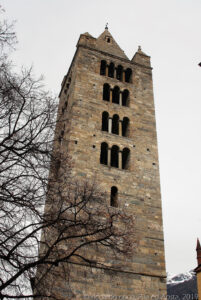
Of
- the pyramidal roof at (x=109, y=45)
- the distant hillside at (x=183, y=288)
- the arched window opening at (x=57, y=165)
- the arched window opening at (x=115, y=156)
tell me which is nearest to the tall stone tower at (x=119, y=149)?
the arched window opening at (x=115, y=156)

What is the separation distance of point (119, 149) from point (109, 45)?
1145 cm

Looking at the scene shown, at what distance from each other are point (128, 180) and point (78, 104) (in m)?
5.49

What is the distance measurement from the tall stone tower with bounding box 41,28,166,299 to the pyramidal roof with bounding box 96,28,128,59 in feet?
0.55

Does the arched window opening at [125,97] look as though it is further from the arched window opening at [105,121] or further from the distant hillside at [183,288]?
→ the distant hillside at [183,288]

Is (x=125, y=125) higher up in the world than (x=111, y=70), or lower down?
lower down

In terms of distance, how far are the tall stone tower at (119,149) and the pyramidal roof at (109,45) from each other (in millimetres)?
167

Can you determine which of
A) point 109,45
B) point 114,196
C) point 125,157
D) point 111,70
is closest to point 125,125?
point 125,157

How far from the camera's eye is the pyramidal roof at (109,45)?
26.9 meters

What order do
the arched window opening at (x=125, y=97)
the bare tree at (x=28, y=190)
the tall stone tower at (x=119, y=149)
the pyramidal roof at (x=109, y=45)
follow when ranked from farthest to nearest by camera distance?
the pyramidal roof at (x=109, y=45) < the arched window opening at (x=125, y=97) < the tall stone tower at (x=119, y=149) < the bare tree at (x=28, y=190)

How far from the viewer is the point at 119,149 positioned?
65.1 feet

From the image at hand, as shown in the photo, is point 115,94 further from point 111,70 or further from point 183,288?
point 183,288

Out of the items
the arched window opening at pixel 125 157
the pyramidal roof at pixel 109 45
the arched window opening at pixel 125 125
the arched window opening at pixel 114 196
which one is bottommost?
the arched window opening at pixel 114 196

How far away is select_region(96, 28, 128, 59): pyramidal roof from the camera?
88.1ft

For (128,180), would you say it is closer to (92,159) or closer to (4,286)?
(92,159)
